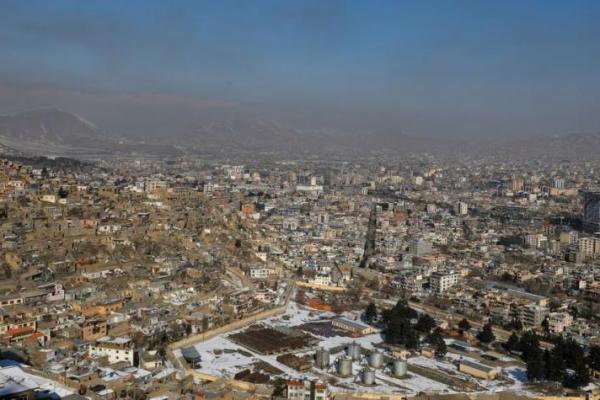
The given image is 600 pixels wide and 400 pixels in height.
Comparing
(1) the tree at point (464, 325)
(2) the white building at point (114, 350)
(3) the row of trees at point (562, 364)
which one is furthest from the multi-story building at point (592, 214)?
(2) the white building at point (114, 350)

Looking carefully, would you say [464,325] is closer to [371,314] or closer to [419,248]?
[371,314]

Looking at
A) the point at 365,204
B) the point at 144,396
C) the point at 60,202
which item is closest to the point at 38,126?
the point at 365,204

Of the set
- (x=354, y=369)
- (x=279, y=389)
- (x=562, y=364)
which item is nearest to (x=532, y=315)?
(x=562, y=364)

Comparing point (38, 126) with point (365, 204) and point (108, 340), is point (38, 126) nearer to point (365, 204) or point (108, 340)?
point (365, 204)

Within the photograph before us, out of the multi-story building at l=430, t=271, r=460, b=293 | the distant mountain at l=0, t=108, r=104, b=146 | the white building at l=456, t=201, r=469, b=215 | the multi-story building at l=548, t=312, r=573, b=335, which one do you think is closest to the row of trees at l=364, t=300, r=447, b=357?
the multi-story building at l=548, t=312, r=573, b=335

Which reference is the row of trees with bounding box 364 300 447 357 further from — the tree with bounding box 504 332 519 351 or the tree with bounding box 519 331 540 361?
the tree with bounding box 519 331 540 361

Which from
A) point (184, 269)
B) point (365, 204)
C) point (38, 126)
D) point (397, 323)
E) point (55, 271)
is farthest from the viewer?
point (38, 126)
